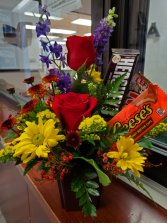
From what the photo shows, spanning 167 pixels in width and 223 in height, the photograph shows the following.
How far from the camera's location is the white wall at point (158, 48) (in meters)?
0.76

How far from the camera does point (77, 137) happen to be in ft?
1.19

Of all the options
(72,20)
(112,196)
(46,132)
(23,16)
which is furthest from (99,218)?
(23,16)

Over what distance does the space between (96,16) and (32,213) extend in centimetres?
103

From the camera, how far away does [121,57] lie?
0.52 metres

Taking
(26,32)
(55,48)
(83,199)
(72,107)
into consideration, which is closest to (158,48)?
(55,48)

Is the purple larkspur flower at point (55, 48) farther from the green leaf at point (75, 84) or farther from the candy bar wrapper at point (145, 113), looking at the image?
the candy bar wrapper at point (145, 113)

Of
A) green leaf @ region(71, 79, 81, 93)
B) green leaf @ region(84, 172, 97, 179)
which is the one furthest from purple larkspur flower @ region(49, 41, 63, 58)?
green leaf @ region(84, 172, 97, 179)

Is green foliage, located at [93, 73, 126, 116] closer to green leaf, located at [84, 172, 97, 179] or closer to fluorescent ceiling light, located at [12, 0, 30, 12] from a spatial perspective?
green leaf, located at [84, 172, 97, 179]

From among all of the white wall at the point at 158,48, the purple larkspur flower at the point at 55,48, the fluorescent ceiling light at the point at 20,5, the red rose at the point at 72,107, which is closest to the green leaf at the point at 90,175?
the red rose at the point at 72,107

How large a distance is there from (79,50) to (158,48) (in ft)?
1.59

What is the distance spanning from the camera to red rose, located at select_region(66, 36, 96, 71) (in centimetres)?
47

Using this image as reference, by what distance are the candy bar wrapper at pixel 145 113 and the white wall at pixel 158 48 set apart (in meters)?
0.45

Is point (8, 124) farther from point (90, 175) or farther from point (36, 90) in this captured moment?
point (90, 175)

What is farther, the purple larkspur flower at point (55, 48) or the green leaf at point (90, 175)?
the purple larkspur flower at point (55, 48)
